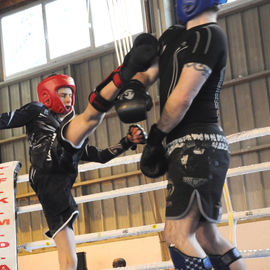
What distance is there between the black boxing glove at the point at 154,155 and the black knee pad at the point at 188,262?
306 mm

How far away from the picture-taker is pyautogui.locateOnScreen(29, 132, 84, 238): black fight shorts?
297 cm

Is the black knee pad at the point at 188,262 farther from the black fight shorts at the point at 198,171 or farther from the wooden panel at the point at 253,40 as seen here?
the wooden panel at the point at 253,40

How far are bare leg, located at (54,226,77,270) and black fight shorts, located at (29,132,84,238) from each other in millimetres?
32

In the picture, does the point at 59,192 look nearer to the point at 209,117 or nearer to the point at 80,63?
the point at 209,117

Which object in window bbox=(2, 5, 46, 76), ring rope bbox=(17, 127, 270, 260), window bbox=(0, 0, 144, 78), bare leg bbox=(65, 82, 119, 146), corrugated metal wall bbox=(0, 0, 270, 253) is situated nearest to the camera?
bare leg bbox=(65, 82, 119, 146)

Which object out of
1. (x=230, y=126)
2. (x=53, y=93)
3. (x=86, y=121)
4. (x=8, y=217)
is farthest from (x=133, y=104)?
(x=230, y=126)

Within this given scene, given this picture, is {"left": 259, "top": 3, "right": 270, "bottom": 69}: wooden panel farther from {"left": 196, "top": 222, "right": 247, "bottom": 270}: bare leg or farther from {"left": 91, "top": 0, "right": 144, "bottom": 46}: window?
{"left": 196, "top": 222, "right": 247, "bottom": 270}: bare leg

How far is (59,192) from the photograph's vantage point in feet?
9.91

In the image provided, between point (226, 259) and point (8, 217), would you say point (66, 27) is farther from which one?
point (226, 259)

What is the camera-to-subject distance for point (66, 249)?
2.92 m

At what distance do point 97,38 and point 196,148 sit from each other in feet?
26.3

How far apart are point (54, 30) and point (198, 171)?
8576 millimetres

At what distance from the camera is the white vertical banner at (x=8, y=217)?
3293 millimetres

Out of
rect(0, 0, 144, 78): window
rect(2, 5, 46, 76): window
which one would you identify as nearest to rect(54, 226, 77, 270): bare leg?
rect(0, 0, 144, 78): window
